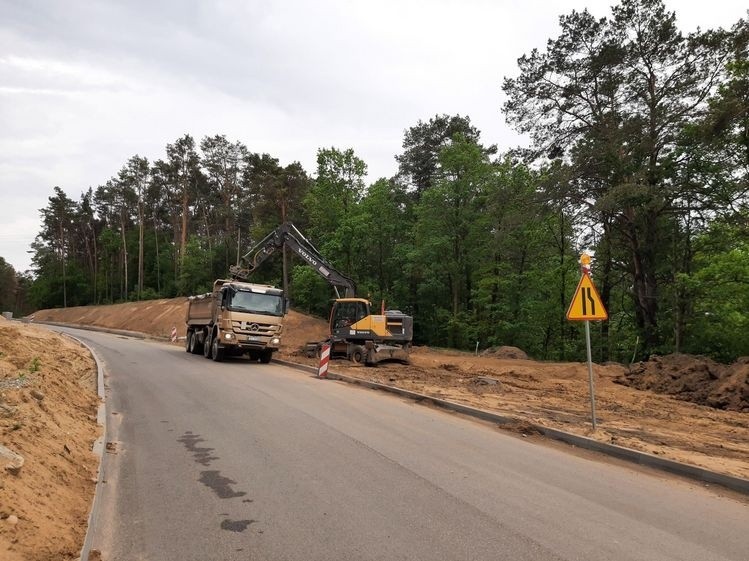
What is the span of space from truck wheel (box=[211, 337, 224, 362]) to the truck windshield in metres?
1.96

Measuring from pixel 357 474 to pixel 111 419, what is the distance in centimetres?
583

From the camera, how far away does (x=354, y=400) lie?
42.4ft

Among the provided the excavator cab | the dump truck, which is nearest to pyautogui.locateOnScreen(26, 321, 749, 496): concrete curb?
the excavator cab

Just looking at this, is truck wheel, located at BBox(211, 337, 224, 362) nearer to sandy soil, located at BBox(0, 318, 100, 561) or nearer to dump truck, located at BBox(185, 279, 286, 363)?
dump truck, located at BBox(185, 279, 286, 363)

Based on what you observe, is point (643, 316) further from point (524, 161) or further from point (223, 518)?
point (223, 518)

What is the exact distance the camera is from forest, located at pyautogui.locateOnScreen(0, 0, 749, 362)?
75.3 ft

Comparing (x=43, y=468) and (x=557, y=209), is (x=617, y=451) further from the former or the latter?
(x=557, y=209)

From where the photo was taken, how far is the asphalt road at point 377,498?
4.56 meters

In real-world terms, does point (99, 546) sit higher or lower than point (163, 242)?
lower

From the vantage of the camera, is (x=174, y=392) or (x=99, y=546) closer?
(x=99, y=546)

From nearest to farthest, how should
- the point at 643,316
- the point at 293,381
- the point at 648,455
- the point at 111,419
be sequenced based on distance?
the point at 648,455 → the point at 111,419 → the point at 293,381 → the point at 643,316

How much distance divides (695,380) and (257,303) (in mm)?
15590

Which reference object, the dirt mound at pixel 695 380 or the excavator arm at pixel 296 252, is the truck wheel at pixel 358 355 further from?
the dirt mound at pixel 695 380

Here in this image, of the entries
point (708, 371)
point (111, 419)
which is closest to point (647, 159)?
point (708, 371)
